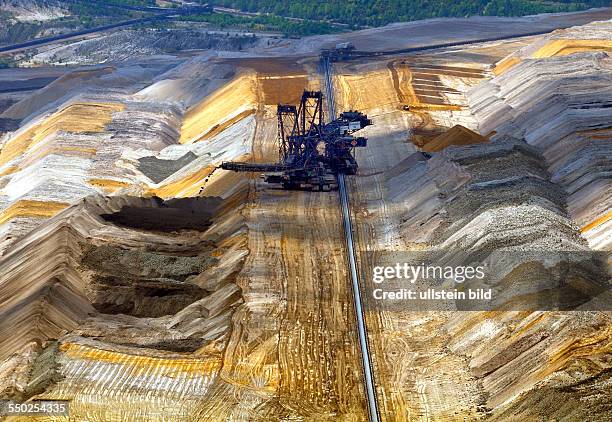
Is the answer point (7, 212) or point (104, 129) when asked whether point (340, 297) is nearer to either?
point (7, 212)

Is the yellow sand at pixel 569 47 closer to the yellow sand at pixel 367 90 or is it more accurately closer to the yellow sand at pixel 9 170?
the yellow sand at pixel 367 90

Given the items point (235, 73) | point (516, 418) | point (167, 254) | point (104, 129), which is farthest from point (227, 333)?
point (235, 73)

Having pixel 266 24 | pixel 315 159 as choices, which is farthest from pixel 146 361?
pixel 266 24

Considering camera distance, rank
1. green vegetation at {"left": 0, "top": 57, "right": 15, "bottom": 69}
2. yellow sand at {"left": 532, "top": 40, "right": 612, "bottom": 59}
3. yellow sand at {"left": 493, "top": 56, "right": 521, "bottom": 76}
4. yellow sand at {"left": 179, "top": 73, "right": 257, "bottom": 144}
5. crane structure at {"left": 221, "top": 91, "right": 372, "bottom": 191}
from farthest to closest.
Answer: green vegetation at {"left": 0, "top": 57, "right": 15, "bottom": 69} < yellow sand at {"left": 493, "top": 56, "right": 521, "bottom": 76} < yellow sand at {"left": 532, "top": 40, "right": 612, "bottom": 59} < yellow sand at {"left": 179, "top": 73, "right": 257, "bottom": 144} < crane structure at {"left": 221, "top": 91, "right": 372, "bottom": 191}

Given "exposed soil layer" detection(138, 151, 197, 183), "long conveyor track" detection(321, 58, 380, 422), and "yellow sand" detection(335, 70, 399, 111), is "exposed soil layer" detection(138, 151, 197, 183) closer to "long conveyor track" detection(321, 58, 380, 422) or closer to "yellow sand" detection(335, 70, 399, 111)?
"long conveyor track" detection(321, 58, 380, 422)

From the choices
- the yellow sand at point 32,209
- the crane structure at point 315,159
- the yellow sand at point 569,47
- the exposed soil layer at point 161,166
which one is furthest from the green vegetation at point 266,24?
the yellow sand at point 32,209

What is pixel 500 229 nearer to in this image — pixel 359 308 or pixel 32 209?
pixel 359 308

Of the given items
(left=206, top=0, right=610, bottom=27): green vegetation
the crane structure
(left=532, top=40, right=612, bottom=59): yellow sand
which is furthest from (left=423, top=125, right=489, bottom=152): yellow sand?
(left=206, top=0, right=610, bottom=27): green vegetation
